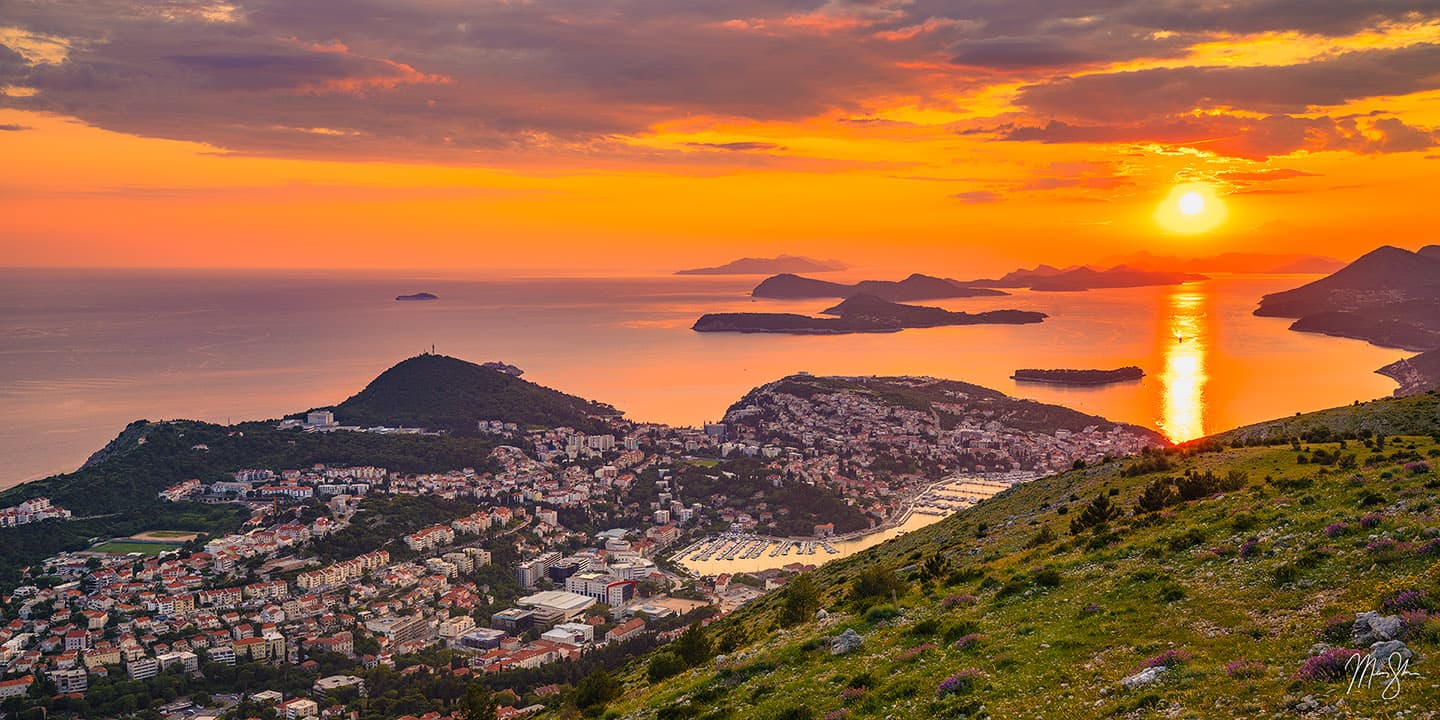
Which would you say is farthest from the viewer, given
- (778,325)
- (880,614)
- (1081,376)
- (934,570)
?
(778,325)

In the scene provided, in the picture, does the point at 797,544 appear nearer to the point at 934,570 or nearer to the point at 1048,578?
the point at 934,570

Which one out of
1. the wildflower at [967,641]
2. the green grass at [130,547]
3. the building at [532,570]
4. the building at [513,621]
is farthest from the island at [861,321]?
the wildflower at [967,641]

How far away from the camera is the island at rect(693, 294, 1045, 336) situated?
184m

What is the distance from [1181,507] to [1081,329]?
168718 mm

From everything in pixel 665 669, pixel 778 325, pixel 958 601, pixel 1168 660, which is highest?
pixel 1168 660

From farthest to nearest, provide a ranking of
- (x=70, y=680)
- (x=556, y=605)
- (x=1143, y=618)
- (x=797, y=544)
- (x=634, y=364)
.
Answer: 1. (x=634, y=364)
2. (x=797, y=544)
3. (x=556, y=605)
4. (x=70, y=680)
5. (x=1143, y=618)

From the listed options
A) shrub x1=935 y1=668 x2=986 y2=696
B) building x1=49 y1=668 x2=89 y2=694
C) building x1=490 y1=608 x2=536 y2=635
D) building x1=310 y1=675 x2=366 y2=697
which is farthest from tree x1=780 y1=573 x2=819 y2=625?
building x1=49 y1=668 x2=89 y2=694

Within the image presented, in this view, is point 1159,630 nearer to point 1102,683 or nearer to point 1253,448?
point 1102,683

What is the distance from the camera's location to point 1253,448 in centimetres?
2112

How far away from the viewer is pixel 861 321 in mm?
189500

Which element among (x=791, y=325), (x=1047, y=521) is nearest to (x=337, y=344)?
(x=791, y=325)

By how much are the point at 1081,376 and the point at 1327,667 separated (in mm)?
109376

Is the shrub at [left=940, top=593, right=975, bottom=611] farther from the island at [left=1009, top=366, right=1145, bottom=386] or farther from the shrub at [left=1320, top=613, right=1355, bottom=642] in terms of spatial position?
the island at [left=1009, top=366, right=1145, bottom=386]

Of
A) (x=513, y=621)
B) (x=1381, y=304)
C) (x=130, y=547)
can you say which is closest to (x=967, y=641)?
(x=513, y=621)
